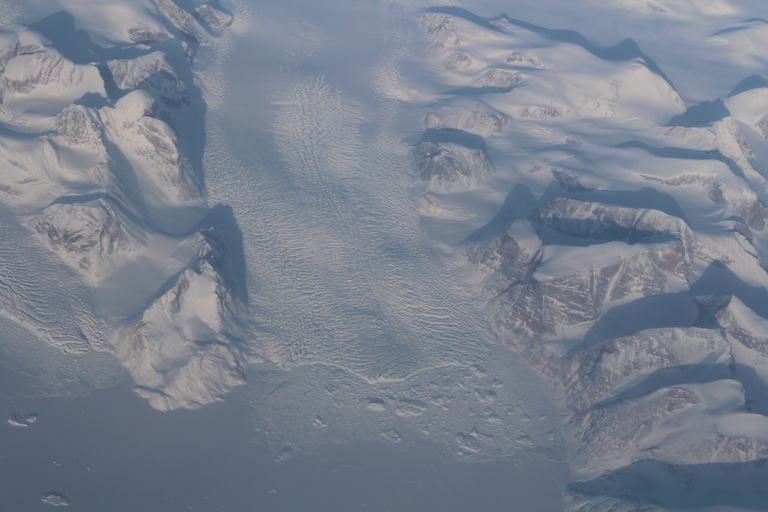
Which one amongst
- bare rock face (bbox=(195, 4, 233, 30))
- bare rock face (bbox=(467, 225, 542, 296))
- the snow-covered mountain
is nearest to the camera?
the snow-covered mountain

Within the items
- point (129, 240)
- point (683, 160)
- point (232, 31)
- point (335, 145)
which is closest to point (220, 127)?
point (335, 145)

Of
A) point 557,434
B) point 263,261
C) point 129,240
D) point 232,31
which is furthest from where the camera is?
point 232,31

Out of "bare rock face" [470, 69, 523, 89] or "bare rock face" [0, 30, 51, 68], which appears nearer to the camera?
"bare rock face" [0, 30, 51, 68]

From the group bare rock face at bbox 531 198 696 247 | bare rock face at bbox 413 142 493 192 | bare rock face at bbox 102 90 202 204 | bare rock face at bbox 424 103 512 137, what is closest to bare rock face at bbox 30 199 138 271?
A: bare rock face at bbox 102 90 202 204

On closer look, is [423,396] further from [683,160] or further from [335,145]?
[683,160]

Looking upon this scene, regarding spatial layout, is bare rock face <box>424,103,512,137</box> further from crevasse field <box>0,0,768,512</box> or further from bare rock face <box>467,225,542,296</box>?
bare rock face <box>467,225,542,296</box>
